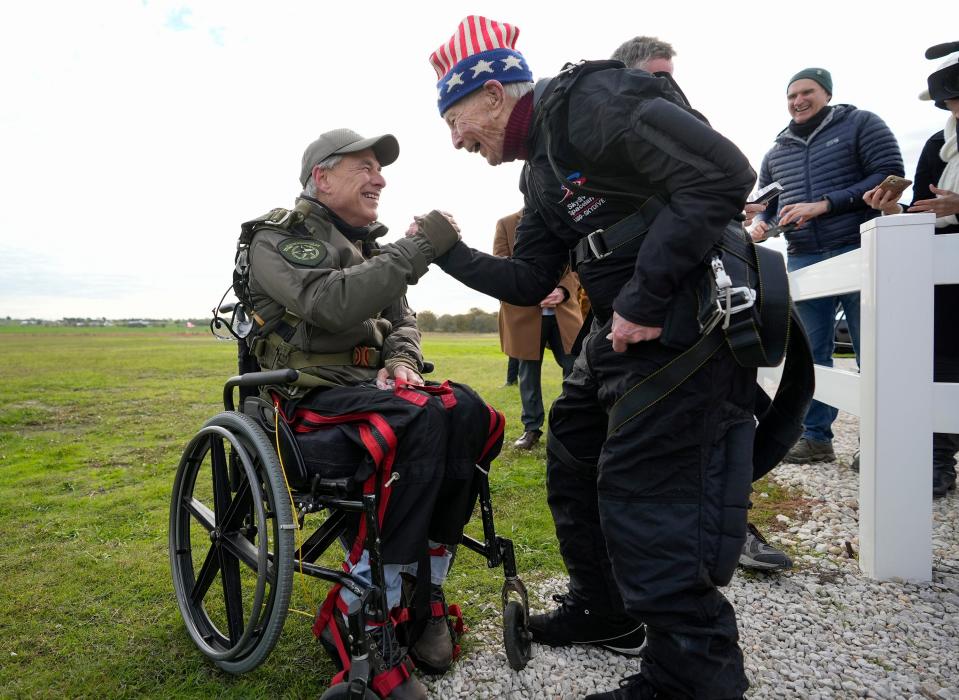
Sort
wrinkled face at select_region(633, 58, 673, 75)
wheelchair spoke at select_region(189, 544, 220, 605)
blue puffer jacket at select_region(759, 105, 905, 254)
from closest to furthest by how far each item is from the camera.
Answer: wheelchair spoke at select_region(189, 544, 220, 605) < wrinkled face at select_region(633, 58, 673, 75) < blue puffer jacket at select_region(759, 105, 905, 254)

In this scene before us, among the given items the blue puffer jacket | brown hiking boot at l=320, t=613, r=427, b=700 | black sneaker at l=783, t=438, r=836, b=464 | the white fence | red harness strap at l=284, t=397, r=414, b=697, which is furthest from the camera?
black sneaker at l=783, t=438, r=836, b=464

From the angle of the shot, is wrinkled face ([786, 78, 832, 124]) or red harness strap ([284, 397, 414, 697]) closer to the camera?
red harness strap ([284, 397, 414, 697])

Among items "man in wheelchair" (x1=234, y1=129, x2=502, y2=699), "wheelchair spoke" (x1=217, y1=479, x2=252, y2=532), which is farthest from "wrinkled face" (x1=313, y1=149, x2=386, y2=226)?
"wheelchair spoke" (x1=217, y1=479, x2=252, y2=532)

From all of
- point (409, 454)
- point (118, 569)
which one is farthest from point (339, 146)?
point (118, 569)

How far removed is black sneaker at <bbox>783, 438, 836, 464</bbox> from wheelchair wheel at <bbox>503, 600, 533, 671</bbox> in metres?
4.00

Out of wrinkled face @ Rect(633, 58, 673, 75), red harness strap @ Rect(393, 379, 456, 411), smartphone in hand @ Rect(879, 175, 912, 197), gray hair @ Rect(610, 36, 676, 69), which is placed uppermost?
gray hair @ Rect(610, 36, 676, 69)

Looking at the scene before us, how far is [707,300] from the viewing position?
198cm

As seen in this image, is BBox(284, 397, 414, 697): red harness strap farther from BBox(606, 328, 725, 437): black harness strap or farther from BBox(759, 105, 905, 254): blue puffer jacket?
BBox(759, 105, 905, 254): blue puffer jacket

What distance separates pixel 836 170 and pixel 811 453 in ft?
8.02

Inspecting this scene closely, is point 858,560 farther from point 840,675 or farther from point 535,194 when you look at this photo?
point 535,194

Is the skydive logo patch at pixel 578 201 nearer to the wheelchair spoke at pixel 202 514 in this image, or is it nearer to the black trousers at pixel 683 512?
the black trousers at pixel 683 512

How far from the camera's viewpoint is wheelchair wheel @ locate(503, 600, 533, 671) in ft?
8.24

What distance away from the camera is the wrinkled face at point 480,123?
239 cm

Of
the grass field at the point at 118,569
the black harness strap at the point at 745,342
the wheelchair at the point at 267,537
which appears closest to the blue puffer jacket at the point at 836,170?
the grass field at the point at 118,569
